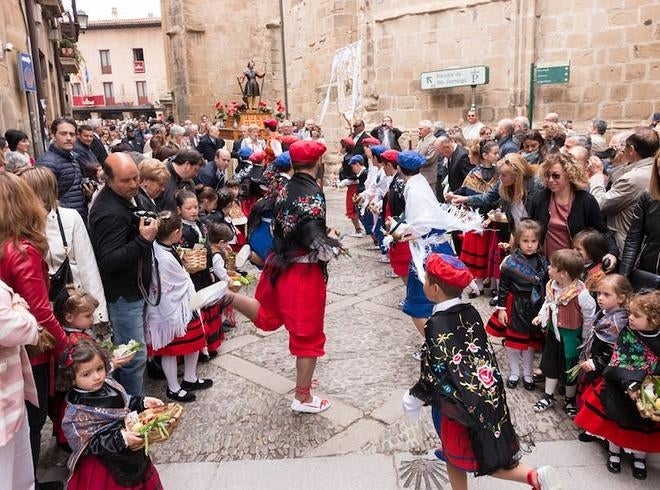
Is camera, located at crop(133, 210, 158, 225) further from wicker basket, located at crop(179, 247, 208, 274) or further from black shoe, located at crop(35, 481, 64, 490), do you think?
black shoe, located at crop(35, 481, 64, 490)

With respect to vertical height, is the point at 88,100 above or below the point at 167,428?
above

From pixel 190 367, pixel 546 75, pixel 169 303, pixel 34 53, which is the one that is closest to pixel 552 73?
pixel 546 75

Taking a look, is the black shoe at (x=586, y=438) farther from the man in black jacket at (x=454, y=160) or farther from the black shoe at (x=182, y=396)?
the man in black jacket at (x=454, y=160)

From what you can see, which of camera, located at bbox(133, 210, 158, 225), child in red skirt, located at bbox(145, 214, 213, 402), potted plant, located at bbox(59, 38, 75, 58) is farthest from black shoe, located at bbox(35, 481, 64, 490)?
potted plant, located at bbox(59, 38, 75, 58)

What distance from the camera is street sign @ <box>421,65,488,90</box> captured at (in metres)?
11.7

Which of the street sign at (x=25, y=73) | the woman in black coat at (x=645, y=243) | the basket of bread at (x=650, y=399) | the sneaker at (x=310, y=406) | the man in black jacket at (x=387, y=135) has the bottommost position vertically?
the sneaker at (x=310, y=406)

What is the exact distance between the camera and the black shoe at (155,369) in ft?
15.5

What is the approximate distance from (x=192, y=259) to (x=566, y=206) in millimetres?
3029

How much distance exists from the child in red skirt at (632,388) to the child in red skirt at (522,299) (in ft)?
2.96

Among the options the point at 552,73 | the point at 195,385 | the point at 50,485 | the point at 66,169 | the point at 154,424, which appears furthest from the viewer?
the point at 552,73

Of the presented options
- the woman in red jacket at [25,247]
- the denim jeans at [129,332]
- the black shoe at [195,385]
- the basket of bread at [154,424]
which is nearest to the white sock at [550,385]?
the black shoe at [195,385]

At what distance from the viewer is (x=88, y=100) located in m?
52.9

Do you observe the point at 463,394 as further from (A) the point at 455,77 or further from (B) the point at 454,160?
(A) the point at 455,77

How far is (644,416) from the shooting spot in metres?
3.02
